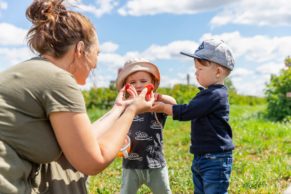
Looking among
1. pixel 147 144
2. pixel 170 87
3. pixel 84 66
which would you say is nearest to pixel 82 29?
pixel 84 66

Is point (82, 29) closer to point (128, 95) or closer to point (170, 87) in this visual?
point (128, 95)

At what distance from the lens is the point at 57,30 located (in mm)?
2428

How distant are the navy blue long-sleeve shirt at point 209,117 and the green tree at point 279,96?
8.00m

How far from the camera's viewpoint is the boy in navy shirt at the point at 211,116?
3221 millimetres

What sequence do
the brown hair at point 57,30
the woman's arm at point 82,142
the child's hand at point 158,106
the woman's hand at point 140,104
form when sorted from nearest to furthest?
the woman's arm at point 82,142 → the brown hair at point 57,30 → the woman's hand at point 140,104 → the child's hand at point 158,106

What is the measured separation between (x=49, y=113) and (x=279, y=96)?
10.00m

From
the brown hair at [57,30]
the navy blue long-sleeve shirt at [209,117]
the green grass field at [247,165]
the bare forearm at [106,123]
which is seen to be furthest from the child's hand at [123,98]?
the green grass field at [247,165]

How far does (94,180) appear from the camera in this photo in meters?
5.46

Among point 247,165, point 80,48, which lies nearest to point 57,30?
point 80,48

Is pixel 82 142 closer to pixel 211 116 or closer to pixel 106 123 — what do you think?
pixel 106 123

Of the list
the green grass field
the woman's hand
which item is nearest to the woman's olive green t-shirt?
the woman's hand

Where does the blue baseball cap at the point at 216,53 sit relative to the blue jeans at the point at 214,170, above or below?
above

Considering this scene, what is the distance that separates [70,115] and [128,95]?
119cm

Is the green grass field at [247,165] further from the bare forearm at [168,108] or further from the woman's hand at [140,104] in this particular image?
the woman's hand at [140,104]
